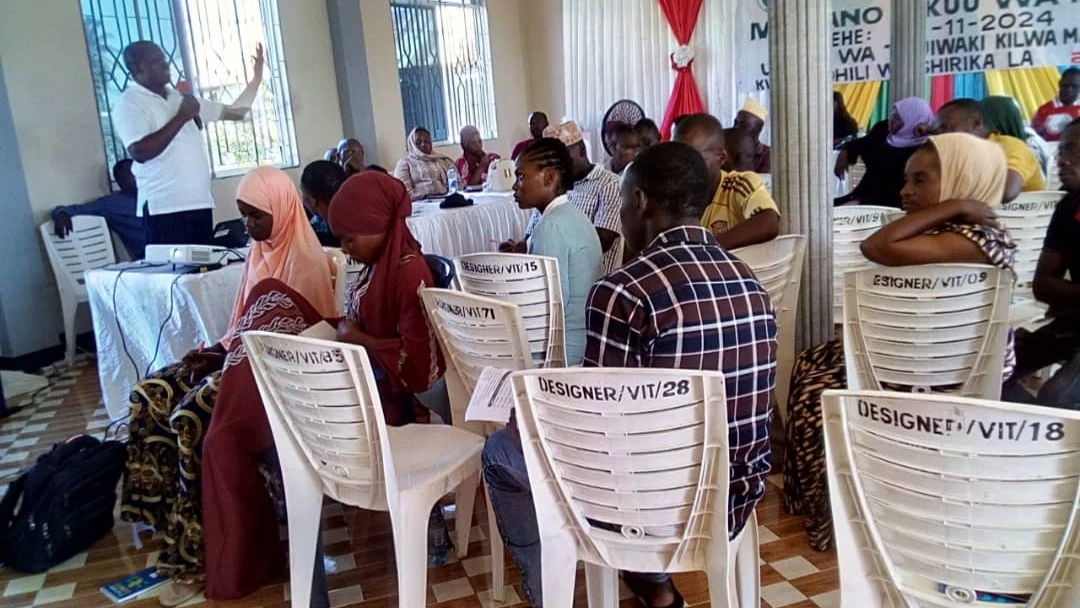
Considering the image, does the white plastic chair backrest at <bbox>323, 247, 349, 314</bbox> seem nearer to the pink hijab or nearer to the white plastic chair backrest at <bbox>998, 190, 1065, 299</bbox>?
the pink hijab

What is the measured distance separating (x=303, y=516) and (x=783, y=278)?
175cm

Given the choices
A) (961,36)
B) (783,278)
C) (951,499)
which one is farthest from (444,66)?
(951,499)

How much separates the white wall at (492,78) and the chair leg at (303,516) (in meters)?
5.51

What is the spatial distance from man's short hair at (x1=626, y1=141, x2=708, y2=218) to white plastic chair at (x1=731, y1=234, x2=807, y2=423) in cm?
93

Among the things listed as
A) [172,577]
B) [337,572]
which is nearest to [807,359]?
[337,572]

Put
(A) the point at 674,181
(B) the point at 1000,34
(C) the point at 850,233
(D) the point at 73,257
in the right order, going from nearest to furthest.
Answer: (A) the point at 674,181 → (C) the point at 850,233 → (D) the point at 73,257 → (B) the point at 1000,34

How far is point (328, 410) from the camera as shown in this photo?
1902 mm

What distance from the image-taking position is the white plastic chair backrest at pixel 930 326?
Result: 82.7 inches

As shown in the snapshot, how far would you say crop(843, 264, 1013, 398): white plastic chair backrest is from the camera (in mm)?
2100

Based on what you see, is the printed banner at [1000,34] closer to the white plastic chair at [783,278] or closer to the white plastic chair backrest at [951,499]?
the white plastic chair at [783,278]

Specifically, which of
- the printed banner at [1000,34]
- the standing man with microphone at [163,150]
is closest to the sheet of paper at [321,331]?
the standing man with microphone at [163,150]

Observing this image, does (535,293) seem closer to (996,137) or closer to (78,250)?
(996,137)

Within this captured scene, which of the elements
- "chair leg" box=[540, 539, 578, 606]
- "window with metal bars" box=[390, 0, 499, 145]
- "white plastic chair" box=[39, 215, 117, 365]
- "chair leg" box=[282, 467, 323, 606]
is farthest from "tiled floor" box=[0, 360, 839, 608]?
"window with metal bars" box=[390, 0, 499, 145]

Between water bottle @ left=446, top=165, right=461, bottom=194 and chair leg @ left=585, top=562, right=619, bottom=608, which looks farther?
water bottle @ left=446, top=165, right=461, bottom=194
